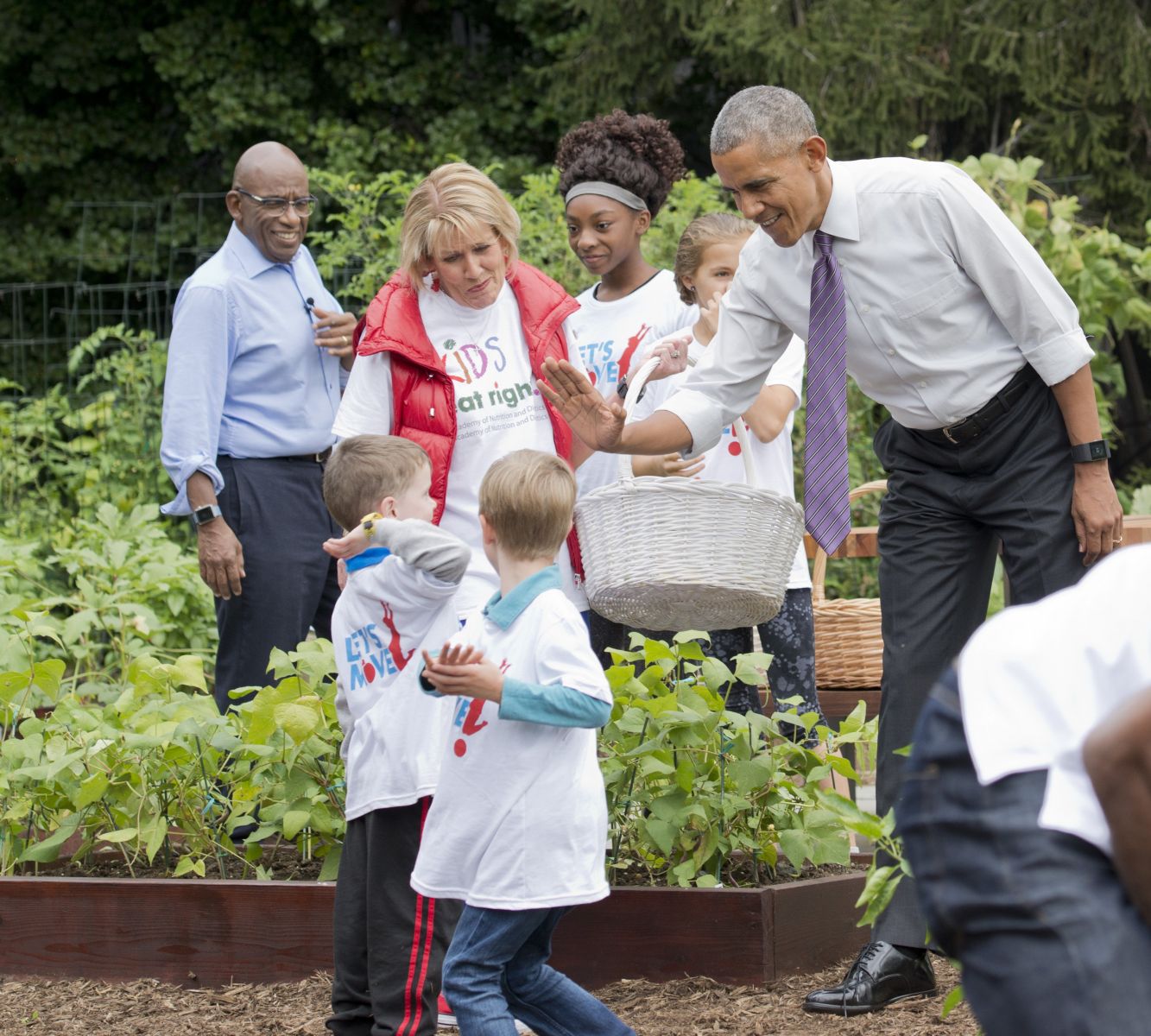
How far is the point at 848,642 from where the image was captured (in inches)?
219

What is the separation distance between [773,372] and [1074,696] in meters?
2.78

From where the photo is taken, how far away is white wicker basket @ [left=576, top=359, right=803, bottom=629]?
3.39m

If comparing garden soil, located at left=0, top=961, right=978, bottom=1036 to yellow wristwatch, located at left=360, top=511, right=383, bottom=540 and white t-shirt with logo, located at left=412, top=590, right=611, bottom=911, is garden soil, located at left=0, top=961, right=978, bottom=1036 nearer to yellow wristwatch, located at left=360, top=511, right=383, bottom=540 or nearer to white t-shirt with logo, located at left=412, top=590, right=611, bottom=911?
white t-shirt with logo, located at left=412, top=590, right=611, bottom=911

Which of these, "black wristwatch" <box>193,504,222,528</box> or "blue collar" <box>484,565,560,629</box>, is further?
"black wristwatch" <box>193,504,222,528</box>

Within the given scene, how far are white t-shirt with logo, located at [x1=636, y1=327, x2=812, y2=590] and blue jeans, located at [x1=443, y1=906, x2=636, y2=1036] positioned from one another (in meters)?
1.66

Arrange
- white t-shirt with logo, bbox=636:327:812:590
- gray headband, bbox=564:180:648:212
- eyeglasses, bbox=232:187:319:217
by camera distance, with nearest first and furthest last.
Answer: white t-shirt with logo, bbox=636:327:812:590
gray headband, bbox=564:180:648:212
eyeglasses, bbox=232:187:319:217

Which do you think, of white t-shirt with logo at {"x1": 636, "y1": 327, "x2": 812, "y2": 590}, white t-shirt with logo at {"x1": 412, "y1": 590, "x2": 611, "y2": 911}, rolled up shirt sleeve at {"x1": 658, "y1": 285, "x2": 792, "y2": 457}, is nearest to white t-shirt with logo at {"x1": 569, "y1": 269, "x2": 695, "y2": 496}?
white t-shirt with logo at {"x1": 636, "y1": 327, "x2": 812, "y2": 590}

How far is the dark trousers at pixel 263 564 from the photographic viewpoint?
470 cm

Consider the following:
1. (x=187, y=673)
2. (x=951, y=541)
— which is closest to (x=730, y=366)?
(x=951, y=541)

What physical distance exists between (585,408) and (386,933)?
3.96ft

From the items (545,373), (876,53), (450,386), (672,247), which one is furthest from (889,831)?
(876,53)

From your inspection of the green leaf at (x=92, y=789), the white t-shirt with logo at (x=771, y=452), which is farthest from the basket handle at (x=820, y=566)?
the green leaf at (x=92, y=789)

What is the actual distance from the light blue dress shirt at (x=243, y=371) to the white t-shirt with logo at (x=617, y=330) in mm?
830

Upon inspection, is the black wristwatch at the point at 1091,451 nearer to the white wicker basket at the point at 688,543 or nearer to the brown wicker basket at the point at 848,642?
the white wicker basket at the point at 688,543
